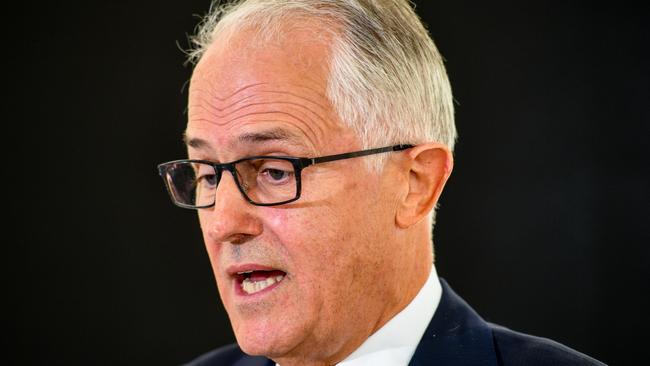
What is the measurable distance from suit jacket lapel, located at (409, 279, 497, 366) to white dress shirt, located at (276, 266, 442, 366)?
23 millimetres

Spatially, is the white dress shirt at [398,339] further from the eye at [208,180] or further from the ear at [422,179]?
the eye at [208,180]

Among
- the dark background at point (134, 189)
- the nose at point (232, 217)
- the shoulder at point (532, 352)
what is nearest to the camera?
the nose at point (232, 217)

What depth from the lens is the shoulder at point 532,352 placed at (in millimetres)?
1833

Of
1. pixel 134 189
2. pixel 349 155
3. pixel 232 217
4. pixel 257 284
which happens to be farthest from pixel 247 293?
pixel 134 189

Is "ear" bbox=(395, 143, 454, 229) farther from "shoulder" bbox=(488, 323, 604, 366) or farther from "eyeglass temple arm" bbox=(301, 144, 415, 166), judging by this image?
"shoulder" bbox=(488, 323, 604, 366)

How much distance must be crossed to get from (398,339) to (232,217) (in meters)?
0.55

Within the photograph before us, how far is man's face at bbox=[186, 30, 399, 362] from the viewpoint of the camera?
1715mm

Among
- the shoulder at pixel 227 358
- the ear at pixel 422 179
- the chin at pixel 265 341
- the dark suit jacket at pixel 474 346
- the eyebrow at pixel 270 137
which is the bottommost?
the shoulder at pixel 227 358

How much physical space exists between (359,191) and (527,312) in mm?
1368

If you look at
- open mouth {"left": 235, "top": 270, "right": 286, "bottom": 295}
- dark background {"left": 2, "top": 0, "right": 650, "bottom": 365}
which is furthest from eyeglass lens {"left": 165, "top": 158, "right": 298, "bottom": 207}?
dark background {"left": 2, "top": 0, "right": 650, "bottom": 365}

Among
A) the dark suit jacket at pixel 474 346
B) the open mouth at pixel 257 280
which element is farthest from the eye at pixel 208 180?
the dark suit jacket at pixel 474 346

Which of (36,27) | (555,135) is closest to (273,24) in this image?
(555,135)

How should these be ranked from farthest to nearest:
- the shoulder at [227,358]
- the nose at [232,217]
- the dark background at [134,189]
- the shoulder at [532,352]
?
the dark background at [134,189]
the shoulder at [227,358]
the shoulder at [532,352]
the nose at [232,217]

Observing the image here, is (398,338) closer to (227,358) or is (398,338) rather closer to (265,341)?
(265,341)
